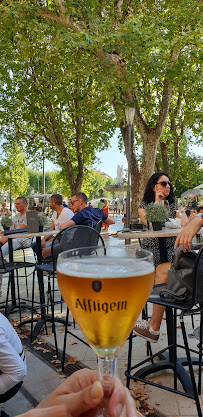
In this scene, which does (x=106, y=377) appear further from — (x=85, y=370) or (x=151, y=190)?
(x=151, y=190)

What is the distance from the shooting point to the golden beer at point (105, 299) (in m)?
0.55

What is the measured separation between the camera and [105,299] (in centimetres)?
55

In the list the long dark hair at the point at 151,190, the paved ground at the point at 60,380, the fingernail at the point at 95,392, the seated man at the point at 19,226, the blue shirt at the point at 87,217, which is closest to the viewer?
the fingernail at the point at 95,392

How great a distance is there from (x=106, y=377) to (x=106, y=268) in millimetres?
153

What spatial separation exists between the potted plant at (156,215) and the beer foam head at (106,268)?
3154mm

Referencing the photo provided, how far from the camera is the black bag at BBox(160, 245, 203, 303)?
2391 millimetres

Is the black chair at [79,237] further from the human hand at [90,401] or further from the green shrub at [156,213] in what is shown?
the human hand at [90,401]

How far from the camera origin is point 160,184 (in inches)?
181

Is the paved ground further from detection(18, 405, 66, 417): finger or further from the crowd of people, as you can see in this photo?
detection(18, 405, 66, 417): finger

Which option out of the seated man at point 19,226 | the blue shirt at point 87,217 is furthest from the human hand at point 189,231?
the seated man at point 19,226

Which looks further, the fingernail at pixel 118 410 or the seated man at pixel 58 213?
the seated man at pixel 58 213

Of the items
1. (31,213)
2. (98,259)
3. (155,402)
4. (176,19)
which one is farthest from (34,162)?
(98,259)

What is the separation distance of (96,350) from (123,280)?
0.37 ft

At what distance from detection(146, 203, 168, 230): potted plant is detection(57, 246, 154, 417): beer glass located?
3199 mm
